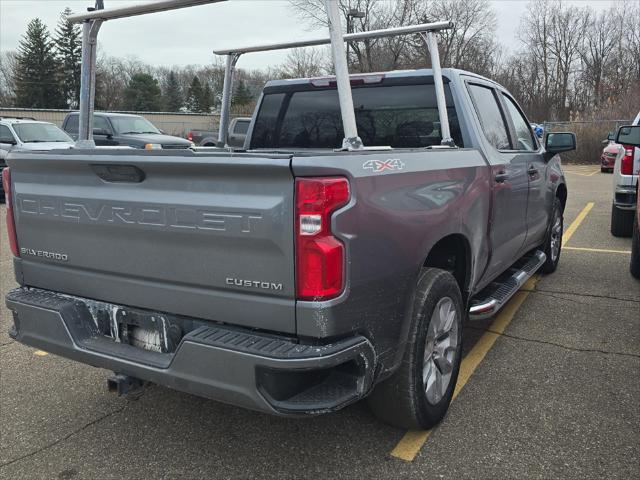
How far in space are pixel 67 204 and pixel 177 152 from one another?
2.32ft

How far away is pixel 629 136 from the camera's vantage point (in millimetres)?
5172

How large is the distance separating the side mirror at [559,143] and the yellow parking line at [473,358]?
1.42 m

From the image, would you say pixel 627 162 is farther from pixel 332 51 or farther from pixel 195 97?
pixel 195 97

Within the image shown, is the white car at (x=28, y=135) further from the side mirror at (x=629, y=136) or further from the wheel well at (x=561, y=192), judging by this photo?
the side mirror at (x=629, y=136)

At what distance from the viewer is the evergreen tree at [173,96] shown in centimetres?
6372

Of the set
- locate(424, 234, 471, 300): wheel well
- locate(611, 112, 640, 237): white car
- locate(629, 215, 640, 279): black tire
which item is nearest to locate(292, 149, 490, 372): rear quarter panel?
locate(424, 234, 471, 300): wheel well

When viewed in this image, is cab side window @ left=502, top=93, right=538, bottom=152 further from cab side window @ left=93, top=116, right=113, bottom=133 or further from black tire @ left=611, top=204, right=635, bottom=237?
cab side window @ left=93, top=116, right=113, bottom=133

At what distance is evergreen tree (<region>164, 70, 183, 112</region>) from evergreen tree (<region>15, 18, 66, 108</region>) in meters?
11.6

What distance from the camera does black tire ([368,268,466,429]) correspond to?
2.72 meters

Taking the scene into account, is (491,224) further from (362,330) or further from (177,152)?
(177,152)

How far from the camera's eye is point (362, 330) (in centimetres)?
238

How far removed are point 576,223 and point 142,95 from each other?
56.1m

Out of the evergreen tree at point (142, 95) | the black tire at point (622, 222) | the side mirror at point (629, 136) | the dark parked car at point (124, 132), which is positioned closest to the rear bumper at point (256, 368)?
the side mirror at point (629, 136)

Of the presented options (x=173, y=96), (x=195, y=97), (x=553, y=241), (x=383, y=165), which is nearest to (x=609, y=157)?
(x=553, y=241)
